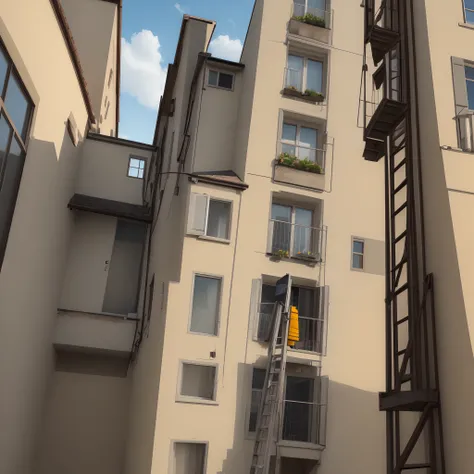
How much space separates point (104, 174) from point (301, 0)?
9.92 metres

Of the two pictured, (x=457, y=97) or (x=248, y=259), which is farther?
(x=248, y=259)

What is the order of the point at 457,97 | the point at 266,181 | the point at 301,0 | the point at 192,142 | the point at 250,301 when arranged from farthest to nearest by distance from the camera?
1. the point at 301,0
2. the point at 192,142
3. the point at 266,181
4. the point at 250,301
5. the point at 457,97

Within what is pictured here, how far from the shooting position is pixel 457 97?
1105 centimetres

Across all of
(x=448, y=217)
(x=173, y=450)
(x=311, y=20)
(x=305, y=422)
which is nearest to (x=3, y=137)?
(x=173, y=450)

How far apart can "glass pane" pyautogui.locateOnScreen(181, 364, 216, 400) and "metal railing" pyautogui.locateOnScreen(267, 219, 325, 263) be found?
3935 mm

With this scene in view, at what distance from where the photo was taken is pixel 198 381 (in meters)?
14.8

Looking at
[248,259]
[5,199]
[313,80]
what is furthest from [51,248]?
[313,80]

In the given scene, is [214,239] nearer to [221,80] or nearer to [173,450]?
[173,450]

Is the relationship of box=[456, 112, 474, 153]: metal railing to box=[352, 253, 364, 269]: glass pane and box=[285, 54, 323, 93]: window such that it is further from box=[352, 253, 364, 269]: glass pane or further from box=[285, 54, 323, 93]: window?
box=[285, 54, 323, 93]: window

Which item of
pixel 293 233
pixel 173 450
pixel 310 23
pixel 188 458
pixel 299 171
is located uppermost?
pixel 310 23

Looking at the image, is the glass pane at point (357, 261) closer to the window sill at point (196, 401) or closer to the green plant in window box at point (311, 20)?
the window sill at point (196, 401)

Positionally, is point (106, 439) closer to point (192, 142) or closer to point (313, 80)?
point (192, 142)

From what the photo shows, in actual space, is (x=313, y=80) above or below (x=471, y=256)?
above

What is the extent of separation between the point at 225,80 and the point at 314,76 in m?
3.18
